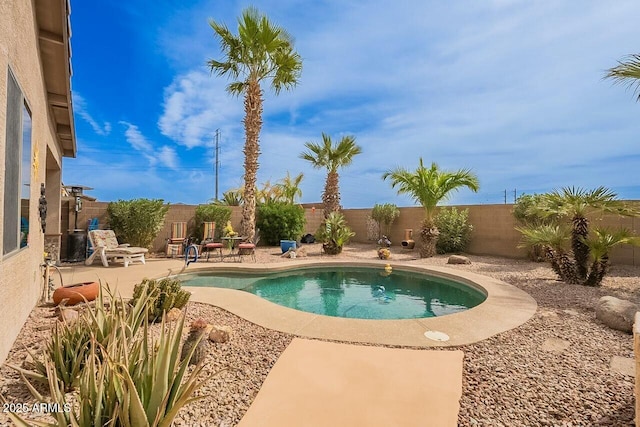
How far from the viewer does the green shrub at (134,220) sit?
10.6 metres

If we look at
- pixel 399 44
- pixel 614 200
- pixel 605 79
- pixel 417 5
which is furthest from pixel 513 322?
pixel 399 44

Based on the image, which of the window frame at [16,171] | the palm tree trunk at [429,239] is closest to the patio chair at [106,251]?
the window frame at [16,171]

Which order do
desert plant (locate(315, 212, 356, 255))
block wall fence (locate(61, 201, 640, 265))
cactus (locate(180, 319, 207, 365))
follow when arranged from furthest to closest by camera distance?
desert plant (locate(315, 212, 356, 255))
block wall fence (locate(61, 201, 640, 265))
cactus (locate(180, 319, 207, 365))

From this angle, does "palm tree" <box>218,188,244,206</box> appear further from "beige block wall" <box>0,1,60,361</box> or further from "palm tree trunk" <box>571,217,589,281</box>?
"palm tree trunk" <box>571,217,589,281</box>

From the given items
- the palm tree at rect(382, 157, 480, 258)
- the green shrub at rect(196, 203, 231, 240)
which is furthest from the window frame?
the palm tree at rect(382, 157, 480, 258)

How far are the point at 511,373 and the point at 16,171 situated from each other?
5.42 metres

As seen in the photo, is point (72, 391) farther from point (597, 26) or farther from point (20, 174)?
point (597, 26)

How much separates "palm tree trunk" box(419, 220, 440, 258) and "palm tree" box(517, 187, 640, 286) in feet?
14.4

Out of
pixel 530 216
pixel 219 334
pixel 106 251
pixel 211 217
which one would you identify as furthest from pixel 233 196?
pixel 219 334

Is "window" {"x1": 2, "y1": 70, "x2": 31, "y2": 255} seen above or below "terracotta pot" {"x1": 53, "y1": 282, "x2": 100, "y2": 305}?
above

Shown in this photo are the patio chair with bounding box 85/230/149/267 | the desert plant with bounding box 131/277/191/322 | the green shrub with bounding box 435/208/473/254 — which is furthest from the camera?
the green shrub with bounding box 435/208/473/254

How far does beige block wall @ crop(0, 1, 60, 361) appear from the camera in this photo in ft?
8.78

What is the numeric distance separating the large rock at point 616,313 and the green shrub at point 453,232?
782 centimetres

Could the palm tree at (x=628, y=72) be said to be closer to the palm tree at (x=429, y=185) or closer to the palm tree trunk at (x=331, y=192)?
the palm tree at (x=429, y=185)
